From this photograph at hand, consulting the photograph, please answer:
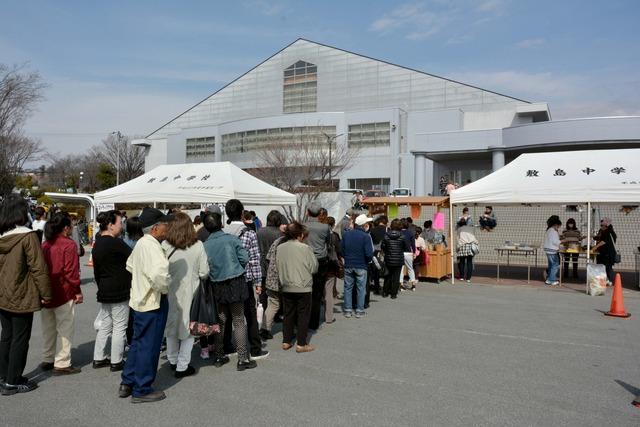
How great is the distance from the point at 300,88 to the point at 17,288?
162ft

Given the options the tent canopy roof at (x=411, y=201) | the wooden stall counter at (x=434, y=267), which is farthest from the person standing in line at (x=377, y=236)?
the tent canopy roof at (x=411, y=201)

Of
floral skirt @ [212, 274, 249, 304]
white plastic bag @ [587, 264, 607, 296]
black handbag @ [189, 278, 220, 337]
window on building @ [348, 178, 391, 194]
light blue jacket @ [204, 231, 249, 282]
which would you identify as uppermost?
window on building @ [348, 178, 391, 194]

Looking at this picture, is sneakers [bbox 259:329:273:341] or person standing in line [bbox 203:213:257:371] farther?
sneakers [bbox 259:329:273:341]

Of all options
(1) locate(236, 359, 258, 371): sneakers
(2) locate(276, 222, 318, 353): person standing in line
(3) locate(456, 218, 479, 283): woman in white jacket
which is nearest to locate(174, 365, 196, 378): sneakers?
(1) locate(236, 359, 258, 371): sneakers

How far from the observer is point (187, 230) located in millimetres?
4918

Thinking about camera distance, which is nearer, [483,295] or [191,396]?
[191,396]

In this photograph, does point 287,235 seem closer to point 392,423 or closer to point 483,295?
point 392,423

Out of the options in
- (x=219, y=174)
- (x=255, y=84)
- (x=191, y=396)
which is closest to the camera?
(x=191, y=396)

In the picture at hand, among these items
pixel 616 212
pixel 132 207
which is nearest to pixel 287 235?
pixel 616 212

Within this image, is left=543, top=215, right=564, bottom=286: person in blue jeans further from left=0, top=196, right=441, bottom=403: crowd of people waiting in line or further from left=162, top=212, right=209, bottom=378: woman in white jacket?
left=162, top=212, right=209, bottom=378: woman in white jacket

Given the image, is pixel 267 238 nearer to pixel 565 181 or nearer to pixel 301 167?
pixel 565 181

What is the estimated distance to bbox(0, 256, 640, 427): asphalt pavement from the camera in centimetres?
412

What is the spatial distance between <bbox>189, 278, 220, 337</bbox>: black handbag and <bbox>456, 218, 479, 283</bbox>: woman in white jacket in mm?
8746

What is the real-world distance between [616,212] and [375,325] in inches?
765
